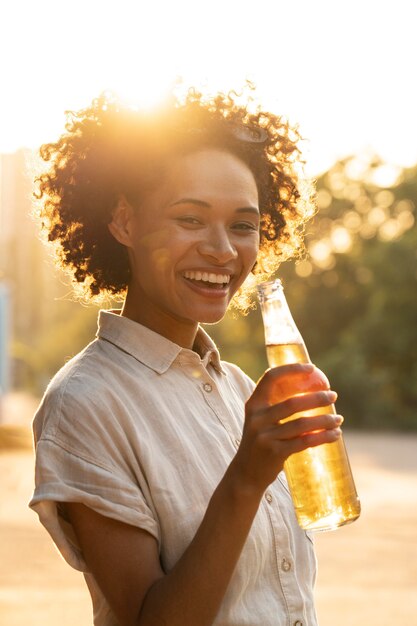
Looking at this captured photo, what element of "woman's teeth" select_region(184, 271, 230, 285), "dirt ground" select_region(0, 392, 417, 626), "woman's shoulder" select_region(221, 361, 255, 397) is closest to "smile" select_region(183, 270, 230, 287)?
"woman's teeth" select_region(184, 271, 230, 285)

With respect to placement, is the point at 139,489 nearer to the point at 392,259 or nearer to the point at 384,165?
the point at 392,259

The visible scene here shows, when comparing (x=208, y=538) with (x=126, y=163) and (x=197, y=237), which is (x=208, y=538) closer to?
(x=197, y=237)

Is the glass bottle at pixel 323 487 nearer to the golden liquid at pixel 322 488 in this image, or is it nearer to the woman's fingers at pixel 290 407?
the golden liquid at pixel 322 488

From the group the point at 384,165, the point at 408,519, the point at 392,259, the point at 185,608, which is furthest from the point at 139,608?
the point at 384,165

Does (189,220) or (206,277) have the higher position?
(189,220)

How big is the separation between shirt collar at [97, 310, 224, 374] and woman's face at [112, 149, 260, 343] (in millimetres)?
62

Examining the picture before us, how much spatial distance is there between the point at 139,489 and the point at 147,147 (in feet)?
2.35

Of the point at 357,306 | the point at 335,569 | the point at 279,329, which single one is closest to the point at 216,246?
the point at 279,329

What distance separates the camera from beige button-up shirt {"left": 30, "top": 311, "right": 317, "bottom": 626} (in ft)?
7.34

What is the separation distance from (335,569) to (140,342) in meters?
7.67

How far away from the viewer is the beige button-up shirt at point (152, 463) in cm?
224

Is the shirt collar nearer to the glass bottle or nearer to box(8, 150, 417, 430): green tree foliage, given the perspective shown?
the glass bottle

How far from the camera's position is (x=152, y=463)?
7.51ft

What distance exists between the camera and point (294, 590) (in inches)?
95.4
